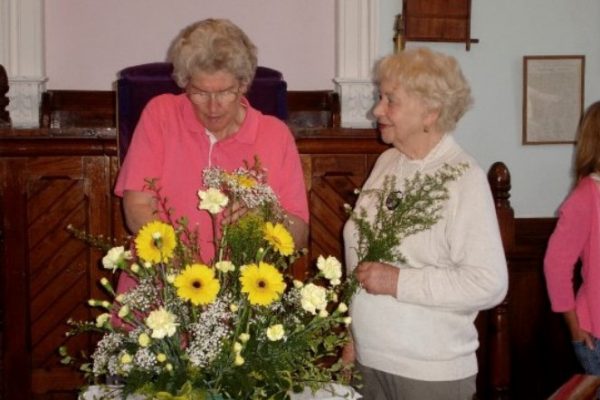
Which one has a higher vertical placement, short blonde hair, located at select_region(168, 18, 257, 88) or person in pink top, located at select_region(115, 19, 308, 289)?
short blonde hair, located at select_region(168, 18, 257, 88)

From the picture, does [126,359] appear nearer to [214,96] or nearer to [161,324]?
[161,324]

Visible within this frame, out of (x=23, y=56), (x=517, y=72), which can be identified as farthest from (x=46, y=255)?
(x=517, y=72)

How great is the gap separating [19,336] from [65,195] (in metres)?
0.51

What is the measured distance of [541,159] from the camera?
5059mm

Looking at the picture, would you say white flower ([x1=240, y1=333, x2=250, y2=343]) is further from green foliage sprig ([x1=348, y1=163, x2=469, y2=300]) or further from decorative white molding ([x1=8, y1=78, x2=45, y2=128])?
decorative white molding ([x1=8, y1=78, x2=45, y2=128])

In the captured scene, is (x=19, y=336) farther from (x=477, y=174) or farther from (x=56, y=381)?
(x=477, y=174)

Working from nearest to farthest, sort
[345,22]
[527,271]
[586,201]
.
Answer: [586,201], [527,271], [345,22]

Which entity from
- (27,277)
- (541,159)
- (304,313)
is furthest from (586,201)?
(541,159)

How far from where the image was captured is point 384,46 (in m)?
4.94

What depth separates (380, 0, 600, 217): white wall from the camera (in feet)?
16.3

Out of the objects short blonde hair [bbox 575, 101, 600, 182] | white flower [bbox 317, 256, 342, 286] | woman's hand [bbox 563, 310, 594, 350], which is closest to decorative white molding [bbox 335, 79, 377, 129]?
short blonde hair [bbox 575, 101, 600, 182]

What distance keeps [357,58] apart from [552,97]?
115 cm

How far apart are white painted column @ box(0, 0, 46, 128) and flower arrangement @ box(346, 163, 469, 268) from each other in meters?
3.13

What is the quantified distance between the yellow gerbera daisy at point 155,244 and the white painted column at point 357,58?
356 cm
